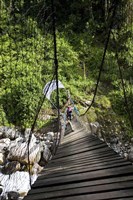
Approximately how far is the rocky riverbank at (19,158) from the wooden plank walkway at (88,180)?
7.42ft

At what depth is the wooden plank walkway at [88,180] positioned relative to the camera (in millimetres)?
1648

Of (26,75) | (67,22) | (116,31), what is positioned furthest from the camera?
(67,22)

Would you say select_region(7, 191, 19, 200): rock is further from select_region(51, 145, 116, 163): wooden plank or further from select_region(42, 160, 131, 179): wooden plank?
select_region(42, 160, 131, 179): wooden plank

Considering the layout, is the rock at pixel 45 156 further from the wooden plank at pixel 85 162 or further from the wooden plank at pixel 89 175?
the wooden plank at pixel 89 175

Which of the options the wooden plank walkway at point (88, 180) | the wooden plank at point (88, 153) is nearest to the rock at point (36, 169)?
the wooden plank at point (88, 153)

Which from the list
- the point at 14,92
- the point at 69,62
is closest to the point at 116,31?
the point at 69,62

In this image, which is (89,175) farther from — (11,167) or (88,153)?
(11,167)

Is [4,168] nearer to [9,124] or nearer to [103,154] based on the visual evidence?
[9,124]

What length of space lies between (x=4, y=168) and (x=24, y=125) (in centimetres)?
202

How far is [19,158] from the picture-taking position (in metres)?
6.04

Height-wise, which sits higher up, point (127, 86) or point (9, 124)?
point (127, 86)

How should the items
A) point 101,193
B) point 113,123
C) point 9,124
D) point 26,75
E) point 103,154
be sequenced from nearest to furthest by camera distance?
point 101,193 → point 103,154 → point 9,124 → point 113,123 → point 26,75

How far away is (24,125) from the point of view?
25.8 ft

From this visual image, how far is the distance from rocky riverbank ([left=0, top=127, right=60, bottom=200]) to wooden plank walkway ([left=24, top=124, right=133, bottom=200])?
2.26 metres
